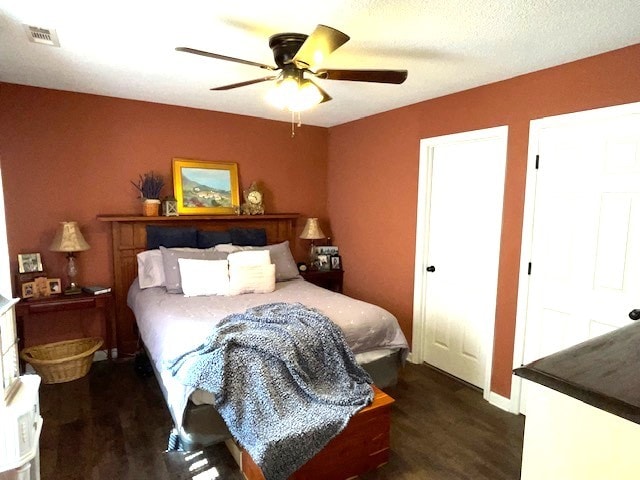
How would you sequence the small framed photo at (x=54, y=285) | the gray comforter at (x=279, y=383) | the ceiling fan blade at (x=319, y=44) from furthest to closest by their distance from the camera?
the small framed photo at (x=54, y=285), the gray comforter at (x=279, y=383), the ceiling fan blade at (x=319, y=44)

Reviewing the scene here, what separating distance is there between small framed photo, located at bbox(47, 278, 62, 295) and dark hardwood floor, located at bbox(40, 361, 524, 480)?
2.45ft

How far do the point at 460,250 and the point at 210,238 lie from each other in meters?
2.33

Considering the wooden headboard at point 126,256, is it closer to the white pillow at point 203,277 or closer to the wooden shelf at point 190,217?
the wooden shelf at point 190,217

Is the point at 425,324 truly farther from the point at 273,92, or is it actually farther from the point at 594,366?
the point at 594,366

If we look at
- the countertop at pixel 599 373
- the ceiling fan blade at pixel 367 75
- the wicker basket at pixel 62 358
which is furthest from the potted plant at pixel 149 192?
the countertop at pixel 599 373

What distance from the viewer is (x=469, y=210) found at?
306 centimetres

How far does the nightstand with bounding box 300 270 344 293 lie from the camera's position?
412cm

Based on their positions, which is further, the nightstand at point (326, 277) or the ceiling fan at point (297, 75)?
the nightstand at point (326, 277)

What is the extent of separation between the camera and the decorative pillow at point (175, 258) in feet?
10.4

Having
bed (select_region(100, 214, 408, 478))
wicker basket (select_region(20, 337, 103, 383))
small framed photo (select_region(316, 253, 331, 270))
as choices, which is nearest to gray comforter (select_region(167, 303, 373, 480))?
bed (select_region(100, 214, 408, 478))

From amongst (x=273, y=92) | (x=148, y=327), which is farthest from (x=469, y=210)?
(x=148, y=327)

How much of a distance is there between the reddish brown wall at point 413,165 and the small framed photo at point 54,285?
2788 millimetres

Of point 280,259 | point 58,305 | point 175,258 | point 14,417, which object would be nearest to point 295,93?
point 14,417

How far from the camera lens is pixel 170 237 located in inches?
139
